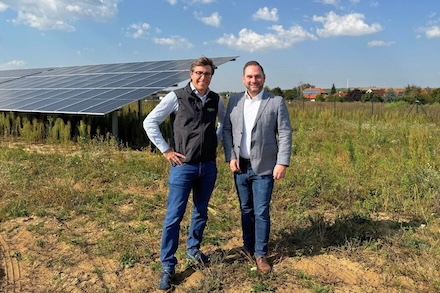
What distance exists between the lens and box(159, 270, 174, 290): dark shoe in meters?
2.89

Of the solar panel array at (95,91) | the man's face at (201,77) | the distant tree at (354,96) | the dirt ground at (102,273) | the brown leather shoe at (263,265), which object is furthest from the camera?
the distant tree at (354,96)

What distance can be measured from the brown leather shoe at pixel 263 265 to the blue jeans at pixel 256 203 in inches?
1.3

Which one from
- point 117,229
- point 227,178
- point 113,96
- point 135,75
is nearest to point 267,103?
point 117,229

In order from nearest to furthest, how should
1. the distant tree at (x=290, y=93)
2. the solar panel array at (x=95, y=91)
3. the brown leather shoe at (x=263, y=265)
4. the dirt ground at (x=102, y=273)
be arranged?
the dirt ground at (x=102, y=273) < the brown leather shoe at (x=263, y=265) < the solar panel array at (x=95, y=91) < the distant tree at (x=290, y=93)

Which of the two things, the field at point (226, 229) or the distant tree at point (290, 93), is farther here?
the distant tree at point (290, 93)

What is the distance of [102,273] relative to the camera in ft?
10.5

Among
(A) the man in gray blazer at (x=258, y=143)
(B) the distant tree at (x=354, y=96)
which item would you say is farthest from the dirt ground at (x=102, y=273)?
(B) the distant tree at (x=354, y=96)

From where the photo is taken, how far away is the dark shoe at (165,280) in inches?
114

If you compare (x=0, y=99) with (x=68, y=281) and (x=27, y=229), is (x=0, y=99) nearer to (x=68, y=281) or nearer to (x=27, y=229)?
(x=27, y=229)

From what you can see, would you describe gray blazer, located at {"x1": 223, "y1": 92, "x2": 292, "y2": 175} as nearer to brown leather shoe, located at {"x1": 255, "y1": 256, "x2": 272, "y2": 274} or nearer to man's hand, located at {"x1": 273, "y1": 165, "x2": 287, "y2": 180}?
man's hand, located at {"x1": 273, "y1": 165, "x2": 287, "y2": 180}

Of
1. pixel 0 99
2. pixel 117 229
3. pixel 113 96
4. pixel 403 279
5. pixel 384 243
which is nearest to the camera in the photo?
pixel 403 279

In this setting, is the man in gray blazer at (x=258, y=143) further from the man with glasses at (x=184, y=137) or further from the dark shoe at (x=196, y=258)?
the dark shoe at (x=196, y=258)

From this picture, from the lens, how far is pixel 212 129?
2.97 m

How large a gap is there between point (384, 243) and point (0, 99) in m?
12.5
